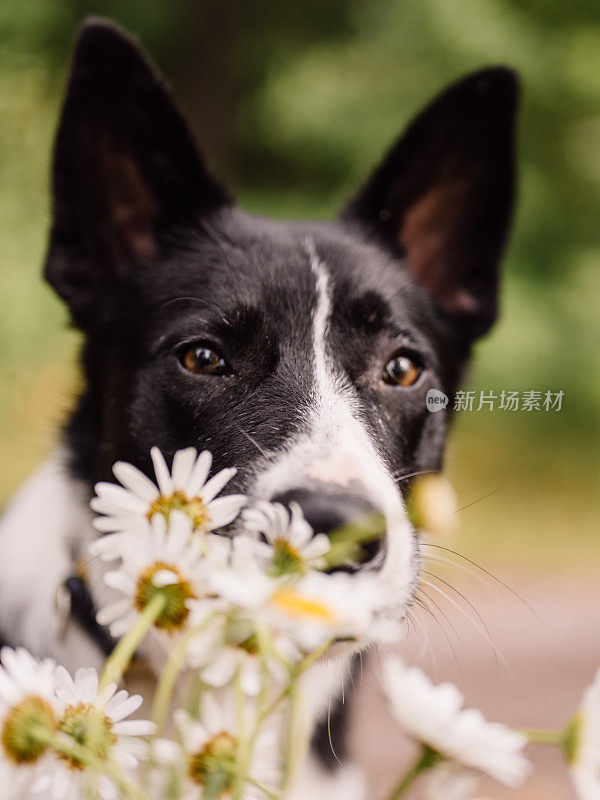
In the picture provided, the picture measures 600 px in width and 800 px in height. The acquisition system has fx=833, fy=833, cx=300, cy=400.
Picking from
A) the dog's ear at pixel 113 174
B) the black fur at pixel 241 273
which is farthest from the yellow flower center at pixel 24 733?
the dog's ear at pixel 113 174

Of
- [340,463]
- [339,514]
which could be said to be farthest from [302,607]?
[340,463]

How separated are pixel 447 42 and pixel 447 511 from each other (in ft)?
18.8

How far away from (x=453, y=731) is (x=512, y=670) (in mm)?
2710

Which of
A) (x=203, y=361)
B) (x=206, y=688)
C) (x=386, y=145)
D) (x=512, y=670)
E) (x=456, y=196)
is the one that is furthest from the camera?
(x=386, y=145)

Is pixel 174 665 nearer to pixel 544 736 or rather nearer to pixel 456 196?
pixel 544 736

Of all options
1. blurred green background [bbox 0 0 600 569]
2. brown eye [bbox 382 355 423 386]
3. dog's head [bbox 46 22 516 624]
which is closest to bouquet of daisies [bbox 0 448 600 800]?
dog's head [bbox 46 22 516 624]

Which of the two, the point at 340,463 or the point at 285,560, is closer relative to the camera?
the point at 285,560

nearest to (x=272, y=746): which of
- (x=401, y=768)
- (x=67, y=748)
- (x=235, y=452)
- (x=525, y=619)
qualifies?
(x=67, y=748)

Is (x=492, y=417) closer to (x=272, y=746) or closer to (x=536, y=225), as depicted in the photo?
(x=536, y=225)

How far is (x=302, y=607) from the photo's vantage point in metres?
0.43

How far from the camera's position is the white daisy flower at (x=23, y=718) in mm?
497

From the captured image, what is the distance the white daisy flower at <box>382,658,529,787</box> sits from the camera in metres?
0.47

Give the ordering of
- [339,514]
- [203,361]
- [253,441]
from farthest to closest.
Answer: [203,361] → [253,441] → [339,514]

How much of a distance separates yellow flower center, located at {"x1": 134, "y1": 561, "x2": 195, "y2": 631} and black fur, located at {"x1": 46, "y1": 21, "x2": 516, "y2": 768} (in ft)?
2.51
